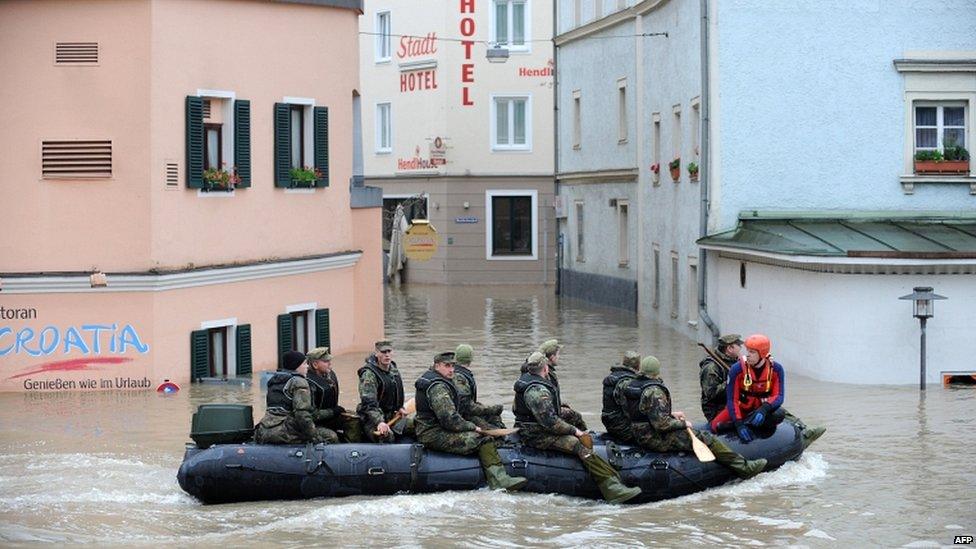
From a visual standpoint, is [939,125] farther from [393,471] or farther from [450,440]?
[393,471]

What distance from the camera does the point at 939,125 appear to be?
1221 inches

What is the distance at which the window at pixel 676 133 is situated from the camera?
1419 inches

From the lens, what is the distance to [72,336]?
2686 cm

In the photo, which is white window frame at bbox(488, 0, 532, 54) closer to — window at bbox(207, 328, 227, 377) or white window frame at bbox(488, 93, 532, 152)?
white window frame at bbox(488, 93, 532, 152)

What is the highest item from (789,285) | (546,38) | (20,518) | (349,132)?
(546,38)

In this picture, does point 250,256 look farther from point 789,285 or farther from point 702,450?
point 702,450

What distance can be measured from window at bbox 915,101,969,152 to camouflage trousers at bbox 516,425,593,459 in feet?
46.0

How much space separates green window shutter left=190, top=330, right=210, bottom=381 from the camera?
27719 mm

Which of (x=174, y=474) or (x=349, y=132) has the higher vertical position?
(x=349, y=132)

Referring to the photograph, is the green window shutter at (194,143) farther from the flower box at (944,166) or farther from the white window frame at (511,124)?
the white window frame at (511,124)

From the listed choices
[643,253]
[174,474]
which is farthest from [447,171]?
[174,474]

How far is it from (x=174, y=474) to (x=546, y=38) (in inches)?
1348

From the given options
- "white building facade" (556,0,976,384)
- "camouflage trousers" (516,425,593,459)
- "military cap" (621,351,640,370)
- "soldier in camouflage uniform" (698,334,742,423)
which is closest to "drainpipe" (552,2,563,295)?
Result: "white building facade" (556,0,976,384)

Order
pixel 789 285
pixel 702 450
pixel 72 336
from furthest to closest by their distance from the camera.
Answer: pixel 789 285, pixel 72 336, pixel 702 450
